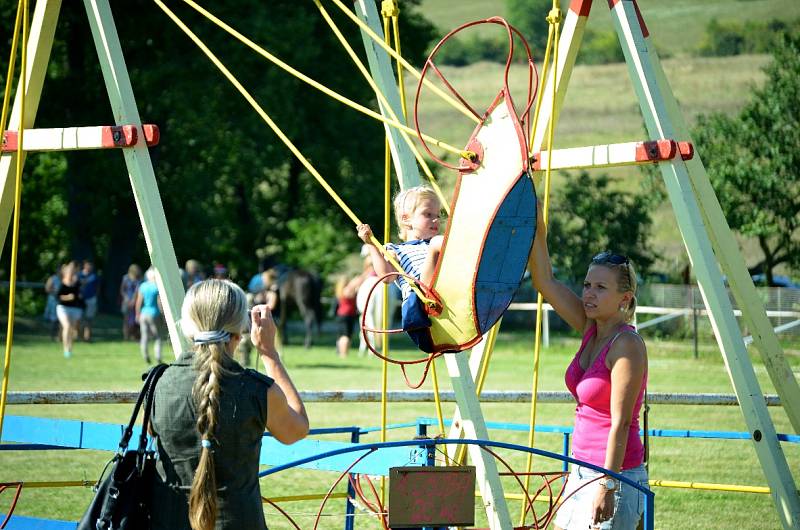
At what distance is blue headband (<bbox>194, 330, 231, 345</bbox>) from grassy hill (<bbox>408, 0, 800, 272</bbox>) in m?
48.5

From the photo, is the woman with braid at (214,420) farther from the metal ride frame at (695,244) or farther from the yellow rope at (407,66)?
the metal ride frame at (695,244)

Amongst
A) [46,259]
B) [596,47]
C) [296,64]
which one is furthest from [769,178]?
[596,47]

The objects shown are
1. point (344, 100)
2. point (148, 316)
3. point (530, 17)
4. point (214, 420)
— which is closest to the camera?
point (214, 420)

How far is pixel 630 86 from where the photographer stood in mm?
79625

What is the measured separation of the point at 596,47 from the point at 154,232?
263 feet

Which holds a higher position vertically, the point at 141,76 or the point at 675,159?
the point at 141,76

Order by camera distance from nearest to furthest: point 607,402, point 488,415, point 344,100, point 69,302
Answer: point 607,402, point 344,100, point 488,415, point 69,302

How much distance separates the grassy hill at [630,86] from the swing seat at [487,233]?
47.1m

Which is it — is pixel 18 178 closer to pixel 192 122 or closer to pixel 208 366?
pixel 208 366

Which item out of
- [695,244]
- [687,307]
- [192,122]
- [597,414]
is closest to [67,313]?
[192,122]

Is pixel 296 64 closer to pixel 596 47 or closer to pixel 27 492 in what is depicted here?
pixel 27 492

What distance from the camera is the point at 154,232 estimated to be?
5.79 meters

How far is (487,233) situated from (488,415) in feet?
35.3

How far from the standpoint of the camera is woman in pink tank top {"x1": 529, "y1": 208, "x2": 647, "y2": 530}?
14.9ft
